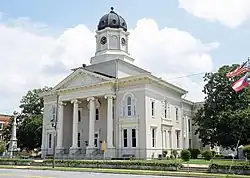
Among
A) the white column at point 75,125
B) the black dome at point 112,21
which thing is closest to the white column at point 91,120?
the white column at point 75,125

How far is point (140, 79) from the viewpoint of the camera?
140ft

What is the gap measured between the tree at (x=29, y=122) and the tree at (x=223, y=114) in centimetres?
3169

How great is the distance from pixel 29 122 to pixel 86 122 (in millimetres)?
21359

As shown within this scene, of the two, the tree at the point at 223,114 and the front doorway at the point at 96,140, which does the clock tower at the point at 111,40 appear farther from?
the tree at the point at 223,114

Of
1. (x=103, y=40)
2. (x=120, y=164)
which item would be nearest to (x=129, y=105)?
(x=120, y=164)

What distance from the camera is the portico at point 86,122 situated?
44.5 metres

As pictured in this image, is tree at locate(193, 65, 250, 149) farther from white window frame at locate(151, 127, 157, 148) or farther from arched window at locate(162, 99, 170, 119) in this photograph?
white window frame at locate(151, 127, 157, 148)

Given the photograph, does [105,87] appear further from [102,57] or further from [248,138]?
[248,138]

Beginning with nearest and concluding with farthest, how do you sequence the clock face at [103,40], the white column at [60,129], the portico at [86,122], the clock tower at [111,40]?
the portico at [86,122], the white column at [60,129], the clock tower at [111,40], the clock face at [103,40]

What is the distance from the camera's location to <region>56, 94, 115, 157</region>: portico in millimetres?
44469

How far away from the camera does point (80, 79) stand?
48.1 m

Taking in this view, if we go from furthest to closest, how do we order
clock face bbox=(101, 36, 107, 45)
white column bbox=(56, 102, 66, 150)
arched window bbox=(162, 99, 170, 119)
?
clock face bbox=(101, 36, 107, 45)
white column bbox=(56, 102, 66, 150)
arched window bbox=(162, 99, 170, 119)

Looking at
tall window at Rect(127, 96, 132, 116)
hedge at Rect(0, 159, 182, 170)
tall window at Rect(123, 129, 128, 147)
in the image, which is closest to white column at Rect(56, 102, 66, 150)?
hedge at Rect(0, 159, 182, 170)

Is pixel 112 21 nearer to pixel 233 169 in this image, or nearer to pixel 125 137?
pixel 125 137
